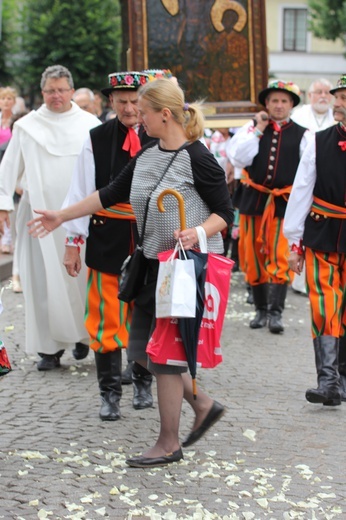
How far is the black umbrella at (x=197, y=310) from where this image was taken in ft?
16.9

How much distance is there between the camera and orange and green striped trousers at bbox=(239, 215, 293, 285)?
31.5 ft

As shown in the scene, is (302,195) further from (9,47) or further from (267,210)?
(9,47)

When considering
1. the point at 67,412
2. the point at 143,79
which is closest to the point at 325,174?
the point at 143,79

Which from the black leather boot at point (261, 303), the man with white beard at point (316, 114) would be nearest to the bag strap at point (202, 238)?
the black leather boot at point (261, 303)

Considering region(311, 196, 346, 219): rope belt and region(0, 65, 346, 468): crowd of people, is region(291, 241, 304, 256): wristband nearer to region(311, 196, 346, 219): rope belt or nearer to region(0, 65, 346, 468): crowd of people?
region(0, 65, 346, 468): crowd of people

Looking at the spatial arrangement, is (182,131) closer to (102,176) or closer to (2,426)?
(102,176)

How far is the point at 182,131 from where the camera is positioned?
5.37m

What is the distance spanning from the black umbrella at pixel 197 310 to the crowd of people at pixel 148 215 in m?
0.07

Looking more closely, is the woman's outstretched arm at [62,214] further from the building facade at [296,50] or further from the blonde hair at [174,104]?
the building facade at [296,50]

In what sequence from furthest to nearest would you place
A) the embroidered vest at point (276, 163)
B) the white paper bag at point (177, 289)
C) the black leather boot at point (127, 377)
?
the embroidered vest at point (276, 163) → the black leather boot at point (127, 377) → the white paper bag at point (177, 289)

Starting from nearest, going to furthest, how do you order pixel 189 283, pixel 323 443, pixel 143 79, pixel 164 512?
1. pixel 164 512
2. pixel 189 283
3. pixel 323 443
4. pixel 143 79

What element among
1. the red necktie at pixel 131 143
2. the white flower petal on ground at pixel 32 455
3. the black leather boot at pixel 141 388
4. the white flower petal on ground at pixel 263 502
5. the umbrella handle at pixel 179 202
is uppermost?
the red necktie at pixel 131 143

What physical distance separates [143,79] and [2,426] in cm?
211

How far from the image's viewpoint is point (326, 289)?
21.8ft
